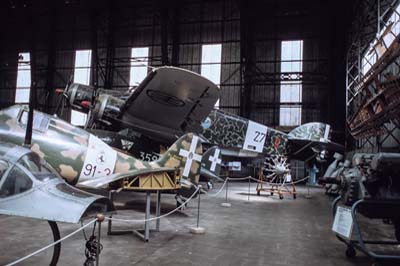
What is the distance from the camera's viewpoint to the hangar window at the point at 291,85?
21.2 m

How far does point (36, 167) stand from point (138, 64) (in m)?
21.4

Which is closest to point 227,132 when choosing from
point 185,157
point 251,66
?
point 185,157

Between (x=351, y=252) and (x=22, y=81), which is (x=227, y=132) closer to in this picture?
(x=351, y=252)

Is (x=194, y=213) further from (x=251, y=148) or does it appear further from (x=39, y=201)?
(x=251, y=148)

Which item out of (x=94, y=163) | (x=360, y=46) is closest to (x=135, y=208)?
(x=94, y=163)

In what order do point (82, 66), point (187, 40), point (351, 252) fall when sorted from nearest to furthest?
point (351, 252)
point (187, 40)
point (82, 66)

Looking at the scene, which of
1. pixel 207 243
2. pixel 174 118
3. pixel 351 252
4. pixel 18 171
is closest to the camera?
pixel 18 171

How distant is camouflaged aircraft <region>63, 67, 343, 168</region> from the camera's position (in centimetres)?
828

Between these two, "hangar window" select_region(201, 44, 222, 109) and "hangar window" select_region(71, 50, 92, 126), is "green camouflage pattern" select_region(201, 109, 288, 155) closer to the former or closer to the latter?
"hangar window" select_region(201, 44, 222, 109)

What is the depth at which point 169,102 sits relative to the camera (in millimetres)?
8938

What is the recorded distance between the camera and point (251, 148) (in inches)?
570

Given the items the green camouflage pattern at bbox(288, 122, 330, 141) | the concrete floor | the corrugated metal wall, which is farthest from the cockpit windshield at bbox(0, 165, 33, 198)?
the corrugated metal wall

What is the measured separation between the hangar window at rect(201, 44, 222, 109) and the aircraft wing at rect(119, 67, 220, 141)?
12798 mm

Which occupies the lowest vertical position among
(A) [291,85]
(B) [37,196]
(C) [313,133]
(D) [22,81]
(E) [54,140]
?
(B) [37,196]
